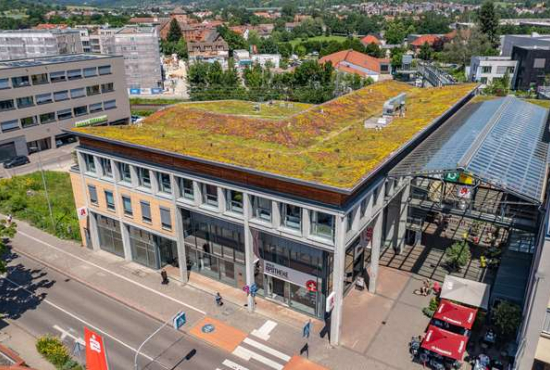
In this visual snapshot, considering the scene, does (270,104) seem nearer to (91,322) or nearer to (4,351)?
(91,322)

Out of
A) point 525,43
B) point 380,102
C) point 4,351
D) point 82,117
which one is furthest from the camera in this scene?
A: point 525,43

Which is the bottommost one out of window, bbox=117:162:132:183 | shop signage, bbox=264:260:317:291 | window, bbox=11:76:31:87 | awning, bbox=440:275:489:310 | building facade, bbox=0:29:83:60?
awning, bbox=440:275:489:310

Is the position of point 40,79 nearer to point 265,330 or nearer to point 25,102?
point 25,102

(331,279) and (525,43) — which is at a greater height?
(525,43)

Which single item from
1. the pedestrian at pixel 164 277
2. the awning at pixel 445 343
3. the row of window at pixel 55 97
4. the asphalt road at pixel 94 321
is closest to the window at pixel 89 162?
the asphalt road at pixel 94 321

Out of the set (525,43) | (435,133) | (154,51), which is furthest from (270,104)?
(525,43)

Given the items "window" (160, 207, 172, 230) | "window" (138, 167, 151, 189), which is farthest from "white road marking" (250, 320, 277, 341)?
"window" (138, 167, 151, 189)

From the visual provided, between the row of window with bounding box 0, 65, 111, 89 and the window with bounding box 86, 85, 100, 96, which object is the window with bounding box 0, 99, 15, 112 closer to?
the row of window with bounding box 0, 65, 111, 89
